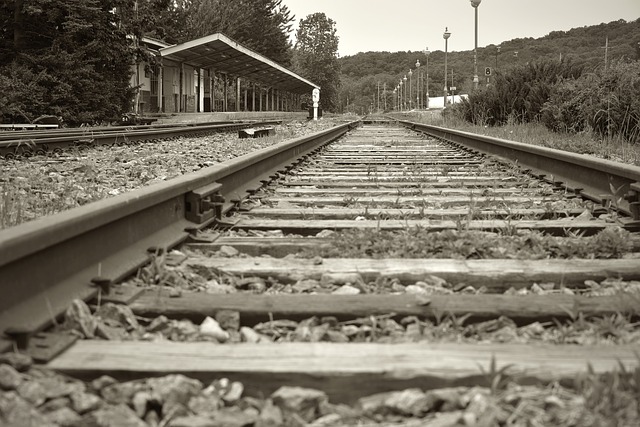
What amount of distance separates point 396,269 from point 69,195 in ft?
10.8

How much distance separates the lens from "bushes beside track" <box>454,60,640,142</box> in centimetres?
1042

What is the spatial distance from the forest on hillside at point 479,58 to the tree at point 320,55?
5704 mm

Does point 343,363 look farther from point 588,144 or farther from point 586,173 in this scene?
point 588,144

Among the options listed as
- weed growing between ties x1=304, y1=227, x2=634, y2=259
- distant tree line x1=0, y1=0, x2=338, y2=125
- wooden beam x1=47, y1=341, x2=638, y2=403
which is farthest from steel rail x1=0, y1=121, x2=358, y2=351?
distant tree line x1=0, y1=0, x2=338, y2=125

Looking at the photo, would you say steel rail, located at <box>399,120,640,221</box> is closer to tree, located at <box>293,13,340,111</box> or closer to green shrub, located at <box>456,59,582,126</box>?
green shrub, located at <box>456,59,582,126</box>

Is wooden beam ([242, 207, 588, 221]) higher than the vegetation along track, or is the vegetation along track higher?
wooden beam ([242, 207, 588, 221])

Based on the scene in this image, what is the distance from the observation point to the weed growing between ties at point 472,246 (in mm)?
3148

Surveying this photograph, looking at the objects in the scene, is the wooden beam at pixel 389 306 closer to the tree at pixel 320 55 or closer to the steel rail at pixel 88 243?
the steel rail at pixel 88 243

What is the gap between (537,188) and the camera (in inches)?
226

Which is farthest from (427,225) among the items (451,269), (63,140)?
(63,140)

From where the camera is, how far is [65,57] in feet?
71.1

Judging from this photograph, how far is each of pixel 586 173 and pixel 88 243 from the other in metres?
3.93

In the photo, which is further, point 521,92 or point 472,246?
point 521,92

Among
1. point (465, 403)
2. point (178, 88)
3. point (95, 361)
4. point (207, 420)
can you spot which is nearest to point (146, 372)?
A: point (95, 361)
